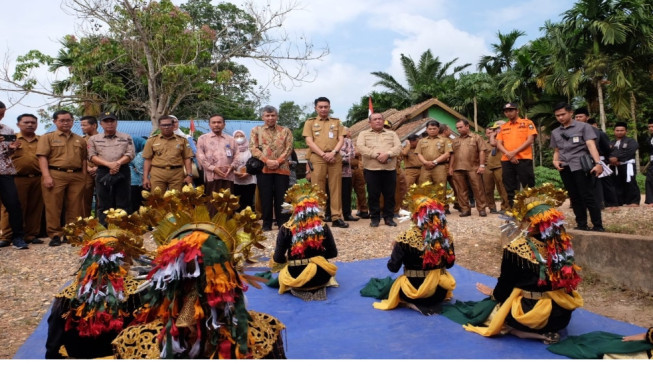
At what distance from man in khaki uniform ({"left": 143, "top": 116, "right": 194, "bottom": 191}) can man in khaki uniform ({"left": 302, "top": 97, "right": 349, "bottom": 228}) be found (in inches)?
77.6

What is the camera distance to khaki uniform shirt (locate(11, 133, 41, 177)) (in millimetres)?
6820

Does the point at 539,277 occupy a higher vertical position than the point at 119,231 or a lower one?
lower

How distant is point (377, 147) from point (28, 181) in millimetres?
5305

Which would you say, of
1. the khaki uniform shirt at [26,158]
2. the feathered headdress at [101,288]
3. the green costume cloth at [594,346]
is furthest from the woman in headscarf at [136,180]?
the green costume cloth at [594,346]

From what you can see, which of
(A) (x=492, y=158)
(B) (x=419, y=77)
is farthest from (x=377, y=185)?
(B) (x=419, y=77)

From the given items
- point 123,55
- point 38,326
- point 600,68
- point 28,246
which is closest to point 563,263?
point 38,326

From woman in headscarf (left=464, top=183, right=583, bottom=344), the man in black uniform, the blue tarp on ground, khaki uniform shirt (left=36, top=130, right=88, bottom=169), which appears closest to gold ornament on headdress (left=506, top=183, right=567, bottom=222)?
woman in headscarf (left=464, top=183, right=583, bottom=344)

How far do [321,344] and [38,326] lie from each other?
2404 millimetres

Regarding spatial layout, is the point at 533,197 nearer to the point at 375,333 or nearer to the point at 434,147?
the point at 375,333

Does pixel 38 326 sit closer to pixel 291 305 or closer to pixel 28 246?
pixel 291 305

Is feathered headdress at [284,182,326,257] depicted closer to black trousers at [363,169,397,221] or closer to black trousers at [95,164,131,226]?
black trousers at [363,169,397,221]

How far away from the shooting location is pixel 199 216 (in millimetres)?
1911

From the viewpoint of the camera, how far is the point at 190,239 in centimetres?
173

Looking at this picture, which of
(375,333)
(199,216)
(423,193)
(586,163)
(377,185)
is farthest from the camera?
(377,185)
